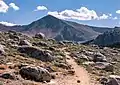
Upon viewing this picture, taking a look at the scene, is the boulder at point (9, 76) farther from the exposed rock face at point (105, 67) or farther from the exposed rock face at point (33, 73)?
the exposed rock face at point (105, 67)

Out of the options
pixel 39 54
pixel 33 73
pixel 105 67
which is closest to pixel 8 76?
pixel 33 73

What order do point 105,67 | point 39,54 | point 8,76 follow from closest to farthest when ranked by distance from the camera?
point 8,76, point 39,54, point 105,67

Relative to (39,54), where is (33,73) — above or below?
below

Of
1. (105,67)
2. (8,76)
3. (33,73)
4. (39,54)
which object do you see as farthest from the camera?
(105,67)

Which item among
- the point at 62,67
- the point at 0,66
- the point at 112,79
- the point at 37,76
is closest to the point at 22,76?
the point at 37,76

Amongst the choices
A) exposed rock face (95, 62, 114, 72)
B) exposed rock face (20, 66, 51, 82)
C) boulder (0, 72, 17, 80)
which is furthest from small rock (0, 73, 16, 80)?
exposed rock face (95, 62, 114, 72)

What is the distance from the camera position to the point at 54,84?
40500 millimetres

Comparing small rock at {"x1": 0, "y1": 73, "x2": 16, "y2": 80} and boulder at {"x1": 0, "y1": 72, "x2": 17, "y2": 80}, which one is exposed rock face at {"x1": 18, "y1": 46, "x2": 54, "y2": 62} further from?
small rock at {"x1": 0, "y1": 73, "x2": 16, "y2": 80}

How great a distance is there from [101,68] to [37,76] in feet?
82.9

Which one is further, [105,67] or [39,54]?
[105,67]

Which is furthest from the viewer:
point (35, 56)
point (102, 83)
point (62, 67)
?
point (35, 56)

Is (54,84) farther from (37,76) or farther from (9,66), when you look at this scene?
(9,66)

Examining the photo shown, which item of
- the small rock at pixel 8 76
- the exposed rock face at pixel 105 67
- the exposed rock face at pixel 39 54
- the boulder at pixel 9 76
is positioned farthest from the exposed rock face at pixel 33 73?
the exposed rock face at pixel 105 67

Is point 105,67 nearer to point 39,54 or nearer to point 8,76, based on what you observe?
point 39,54
